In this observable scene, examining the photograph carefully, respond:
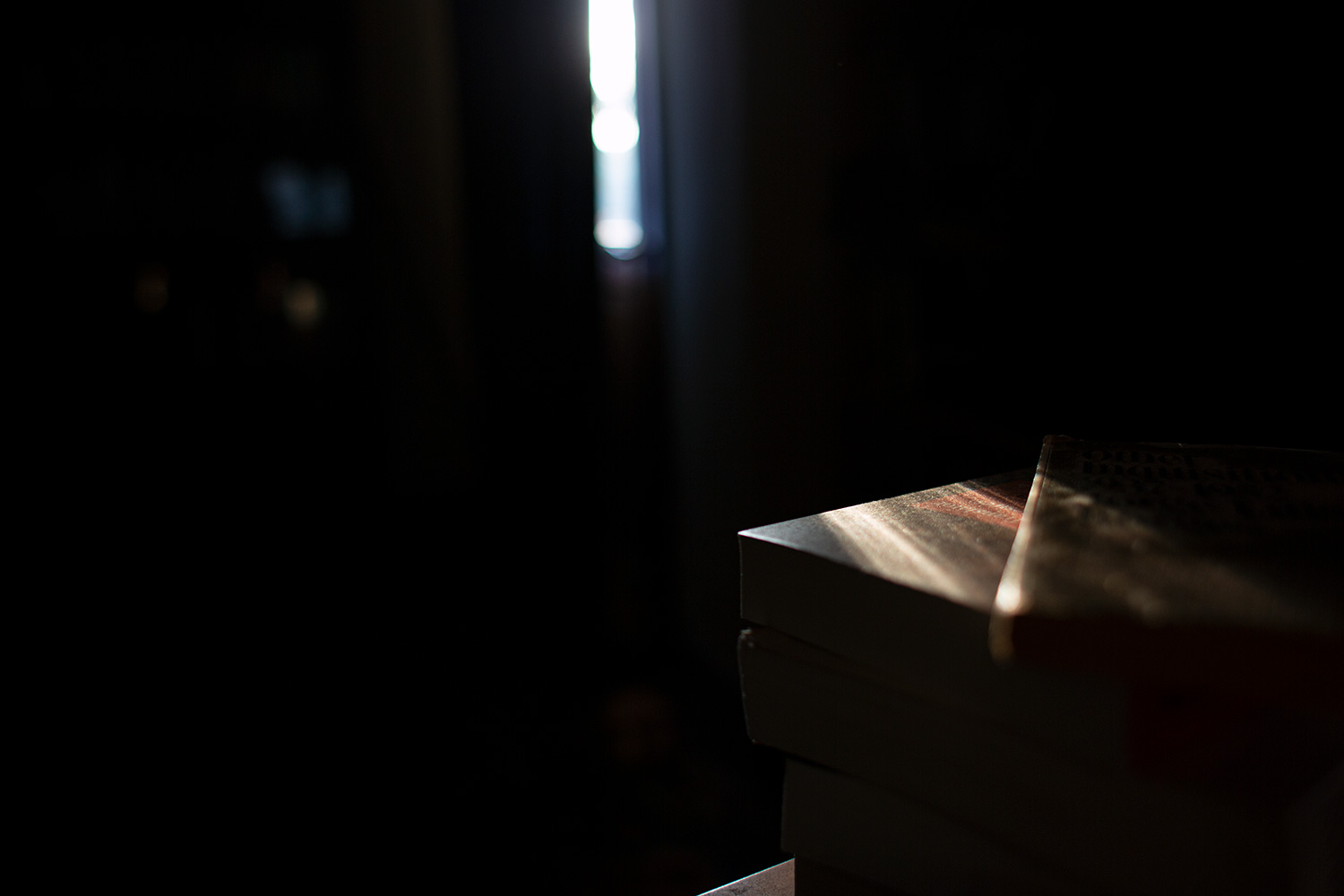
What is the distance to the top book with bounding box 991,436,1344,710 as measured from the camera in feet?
0.79

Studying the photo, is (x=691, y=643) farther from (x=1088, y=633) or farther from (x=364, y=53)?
(x=1088, y=633)

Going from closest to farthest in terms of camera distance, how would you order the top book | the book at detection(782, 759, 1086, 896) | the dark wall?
the top book, the book at detection(782, 759, 1086, 896), the dark wall

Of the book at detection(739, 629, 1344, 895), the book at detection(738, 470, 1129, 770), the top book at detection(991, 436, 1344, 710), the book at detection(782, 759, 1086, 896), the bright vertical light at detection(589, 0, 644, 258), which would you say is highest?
the bright vertical light at detection(589, 0, 644, 258)

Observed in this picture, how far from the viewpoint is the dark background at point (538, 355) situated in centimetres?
64

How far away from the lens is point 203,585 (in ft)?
4.15

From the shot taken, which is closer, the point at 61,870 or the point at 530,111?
the point at 61,870

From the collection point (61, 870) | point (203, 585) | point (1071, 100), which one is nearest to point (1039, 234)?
point (1071, 100)

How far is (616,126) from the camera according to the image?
177 cm

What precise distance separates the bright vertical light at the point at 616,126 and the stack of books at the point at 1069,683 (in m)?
1.42

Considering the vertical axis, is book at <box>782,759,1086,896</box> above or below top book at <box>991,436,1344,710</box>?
below

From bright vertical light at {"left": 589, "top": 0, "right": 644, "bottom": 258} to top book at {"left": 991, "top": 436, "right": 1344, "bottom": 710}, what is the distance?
4.80ft

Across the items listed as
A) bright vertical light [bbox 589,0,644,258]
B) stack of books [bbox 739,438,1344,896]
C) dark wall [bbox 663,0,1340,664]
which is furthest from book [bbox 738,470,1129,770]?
bright vertical light [bbox 589,0,644,258]

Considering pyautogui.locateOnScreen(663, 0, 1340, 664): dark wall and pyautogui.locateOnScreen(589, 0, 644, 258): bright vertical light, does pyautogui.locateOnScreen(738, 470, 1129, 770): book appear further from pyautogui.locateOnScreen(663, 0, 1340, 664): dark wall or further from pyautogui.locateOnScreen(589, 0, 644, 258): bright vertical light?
pyautogui.locateOnScreen(589, 0, 644, 258): bright vertical light

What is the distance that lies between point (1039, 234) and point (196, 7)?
1.19 metres
